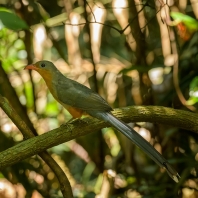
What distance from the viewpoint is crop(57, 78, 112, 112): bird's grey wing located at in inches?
106

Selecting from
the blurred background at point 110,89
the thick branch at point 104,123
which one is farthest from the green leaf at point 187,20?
the thick branch at point 104,123

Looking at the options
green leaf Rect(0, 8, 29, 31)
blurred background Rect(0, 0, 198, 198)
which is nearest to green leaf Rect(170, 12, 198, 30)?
blurred background Rect(0, 0, 198, 198)

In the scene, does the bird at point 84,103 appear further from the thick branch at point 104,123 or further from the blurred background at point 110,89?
the blurred background at point 110,89

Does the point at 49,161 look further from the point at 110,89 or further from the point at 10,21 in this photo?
the point at 110,89

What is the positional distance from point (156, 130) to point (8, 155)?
182 centimetres

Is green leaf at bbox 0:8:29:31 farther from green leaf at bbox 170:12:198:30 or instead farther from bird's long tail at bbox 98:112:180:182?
green leaf at bbox 170:12:198:30

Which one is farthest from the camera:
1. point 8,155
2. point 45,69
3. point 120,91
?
point 120,91

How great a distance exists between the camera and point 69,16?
3.84 meters

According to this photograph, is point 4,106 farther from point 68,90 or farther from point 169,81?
point 169,81

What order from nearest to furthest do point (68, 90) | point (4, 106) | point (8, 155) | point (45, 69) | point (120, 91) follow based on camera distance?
point (8, 155) → point (4, 106) → point (68, 90) → point (45, 69) → point (120, 91)

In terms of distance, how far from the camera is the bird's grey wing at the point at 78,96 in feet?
8.87

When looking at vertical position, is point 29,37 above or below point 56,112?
above

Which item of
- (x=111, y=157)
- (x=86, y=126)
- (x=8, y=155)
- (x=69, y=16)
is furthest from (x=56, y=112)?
(x=8, y=155)

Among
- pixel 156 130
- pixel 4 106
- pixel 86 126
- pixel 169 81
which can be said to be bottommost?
pixel 156 130
